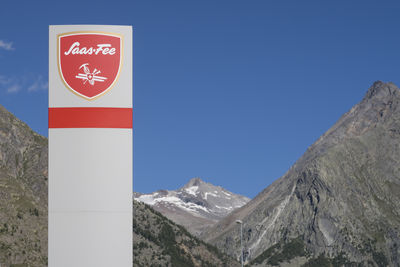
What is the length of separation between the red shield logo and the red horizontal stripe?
2.93 ft

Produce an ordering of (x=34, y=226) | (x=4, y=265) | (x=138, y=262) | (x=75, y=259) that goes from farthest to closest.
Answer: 1. (x=138, y=262)
2. (x=34, y=226)
3. (x=4, y=265)
4. (x=75, y=259)

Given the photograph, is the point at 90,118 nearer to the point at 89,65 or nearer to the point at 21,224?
the point at 89,65

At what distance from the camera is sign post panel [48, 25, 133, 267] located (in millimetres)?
41625

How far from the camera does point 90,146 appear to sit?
1661 inches

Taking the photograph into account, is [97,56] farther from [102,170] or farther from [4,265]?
[4,265]

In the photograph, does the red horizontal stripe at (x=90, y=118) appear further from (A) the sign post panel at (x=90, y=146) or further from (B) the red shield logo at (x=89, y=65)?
(B) the red shield logo at (x=89, y=65)

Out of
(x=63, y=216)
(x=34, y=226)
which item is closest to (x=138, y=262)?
(x=34, y=226)

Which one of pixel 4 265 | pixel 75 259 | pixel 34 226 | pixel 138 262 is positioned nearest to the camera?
pixel 75 259

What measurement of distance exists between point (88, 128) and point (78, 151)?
1356 mm

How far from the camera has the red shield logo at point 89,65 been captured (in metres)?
42.5

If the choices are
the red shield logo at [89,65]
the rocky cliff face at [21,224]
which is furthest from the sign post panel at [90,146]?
the rocky cliff face at [21,224]

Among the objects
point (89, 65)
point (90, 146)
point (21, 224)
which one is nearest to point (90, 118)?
point (90, 146)

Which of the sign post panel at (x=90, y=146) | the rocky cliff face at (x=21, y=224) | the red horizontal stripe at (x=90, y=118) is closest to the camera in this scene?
the sign post panel at (x=90, y=146)

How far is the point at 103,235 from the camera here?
41.7 meters
